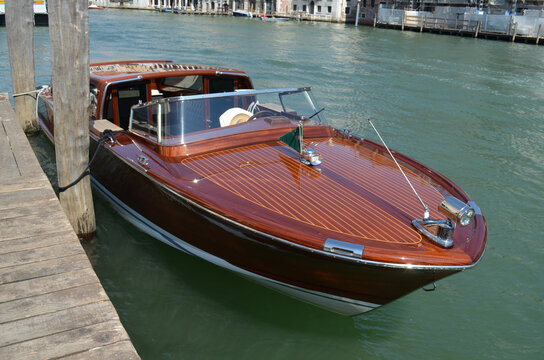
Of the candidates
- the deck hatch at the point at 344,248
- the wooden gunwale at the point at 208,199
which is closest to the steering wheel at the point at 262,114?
the wooden gunwale at the point at 208,199

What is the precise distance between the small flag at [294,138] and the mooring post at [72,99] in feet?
6.12

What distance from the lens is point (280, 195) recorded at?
12.8 ft

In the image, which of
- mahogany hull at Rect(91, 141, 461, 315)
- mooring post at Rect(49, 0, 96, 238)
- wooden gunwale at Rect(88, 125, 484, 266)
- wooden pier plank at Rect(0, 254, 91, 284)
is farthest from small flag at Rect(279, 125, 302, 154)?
wooden pier plank at Rect(0, 254, 91, 284)

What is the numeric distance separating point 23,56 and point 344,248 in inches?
258

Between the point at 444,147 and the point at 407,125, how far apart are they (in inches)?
65.6

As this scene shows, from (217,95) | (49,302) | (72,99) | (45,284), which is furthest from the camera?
(217,95)

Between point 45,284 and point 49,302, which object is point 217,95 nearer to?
point 45,284

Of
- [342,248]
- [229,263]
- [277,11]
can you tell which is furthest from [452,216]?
[277,11]

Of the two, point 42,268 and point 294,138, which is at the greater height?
point 294,138

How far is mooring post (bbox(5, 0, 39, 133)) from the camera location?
6.98 m

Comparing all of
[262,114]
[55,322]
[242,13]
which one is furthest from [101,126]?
[242,13]

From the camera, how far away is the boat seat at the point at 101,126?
526cm

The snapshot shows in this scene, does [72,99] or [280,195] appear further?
[72,99]

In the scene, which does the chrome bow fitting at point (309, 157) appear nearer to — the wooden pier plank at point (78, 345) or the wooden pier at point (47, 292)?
the wooden pier at point (47, 292)
